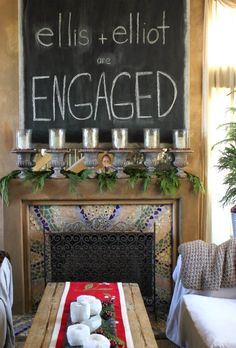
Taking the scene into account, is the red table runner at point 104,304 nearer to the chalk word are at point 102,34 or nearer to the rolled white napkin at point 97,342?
the rolled white napkin at point 97,342

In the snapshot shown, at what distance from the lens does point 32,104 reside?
3.68 metres

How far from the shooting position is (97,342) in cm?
192

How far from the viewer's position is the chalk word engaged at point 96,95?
3.67m

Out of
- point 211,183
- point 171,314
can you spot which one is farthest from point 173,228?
point 171,314

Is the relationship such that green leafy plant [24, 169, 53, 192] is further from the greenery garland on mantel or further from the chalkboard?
the chalkboard

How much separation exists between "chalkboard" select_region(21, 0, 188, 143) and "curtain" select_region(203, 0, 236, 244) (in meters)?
0.22

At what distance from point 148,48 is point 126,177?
3.77ft

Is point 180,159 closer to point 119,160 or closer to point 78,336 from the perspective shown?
point 119,160

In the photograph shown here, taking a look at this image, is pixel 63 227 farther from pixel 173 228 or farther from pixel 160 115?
pixel 160 115

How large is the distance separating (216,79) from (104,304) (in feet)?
7.43

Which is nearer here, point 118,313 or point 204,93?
point 118,313

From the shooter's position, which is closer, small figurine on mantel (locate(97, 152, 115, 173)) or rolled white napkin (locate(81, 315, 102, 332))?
rolled white napkin (locate(81, 315, 102, 332))

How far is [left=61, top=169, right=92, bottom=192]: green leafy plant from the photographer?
356cm

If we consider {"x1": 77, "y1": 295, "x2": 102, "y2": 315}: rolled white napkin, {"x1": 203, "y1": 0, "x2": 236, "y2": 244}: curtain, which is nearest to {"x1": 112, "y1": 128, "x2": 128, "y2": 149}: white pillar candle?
{"x1": 203, "y1": 0, "x2": 236, "y2": 244}: curtain
